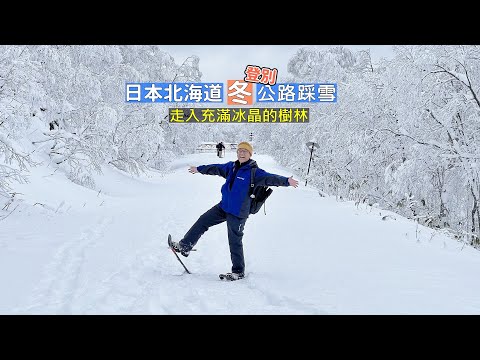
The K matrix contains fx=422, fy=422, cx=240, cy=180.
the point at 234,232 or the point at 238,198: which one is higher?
the point at 238,198

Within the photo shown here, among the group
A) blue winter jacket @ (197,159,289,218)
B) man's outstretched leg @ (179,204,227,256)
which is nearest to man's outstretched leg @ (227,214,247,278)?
blue winter jacket @ (197,159,289,218)

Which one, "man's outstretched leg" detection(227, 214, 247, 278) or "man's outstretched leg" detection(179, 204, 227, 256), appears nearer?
"man's outstretched leg" detection(227, 214, 247, 278)

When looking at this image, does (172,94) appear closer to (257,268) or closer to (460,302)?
(257,268)

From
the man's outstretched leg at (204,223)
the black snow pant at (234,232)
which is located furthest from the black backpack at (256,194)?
the man's outstretched leg at (204,223)

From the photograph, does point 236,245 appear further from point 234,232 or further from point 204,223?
point 204,223

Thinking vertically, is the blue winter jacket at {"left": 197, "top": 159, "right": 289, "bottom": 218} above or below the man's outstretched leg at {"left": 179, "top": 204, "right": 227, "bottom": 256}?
above

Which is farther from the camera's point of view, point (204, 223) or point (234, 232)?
point (204, 223)

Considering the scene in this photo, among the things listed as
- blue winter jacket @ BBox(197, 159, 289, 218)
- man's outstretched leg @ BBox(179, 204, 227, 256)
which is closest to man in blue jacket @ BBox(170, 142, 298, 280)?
blue winter jacket @ BBox(197, 159, 289, 218)

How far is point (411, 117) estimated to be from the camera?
35.7ft

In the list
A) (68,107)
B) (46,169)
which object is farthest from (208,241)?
(68,107)

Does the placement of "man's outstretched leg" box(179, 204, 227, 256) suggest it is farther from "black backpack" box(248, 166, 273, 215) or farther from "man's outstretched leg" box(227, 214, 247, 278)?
"black backpack" box(248, 166, 273, 215)

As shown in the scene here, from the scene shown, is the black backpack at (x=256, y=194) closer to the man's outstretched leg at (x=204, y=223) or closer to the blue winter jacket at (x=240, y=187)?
the blue winter jacket at (x=240, y=187)

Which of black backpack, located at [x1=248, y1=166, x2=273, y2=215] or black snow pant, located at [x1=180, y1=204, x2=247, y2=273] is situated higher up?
black backpack, located at [x1=248, y1=166, x2=273, y2=215]

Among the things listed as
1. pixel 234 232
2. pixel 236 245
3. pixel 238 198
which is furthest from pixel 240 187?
pixel 236 245
